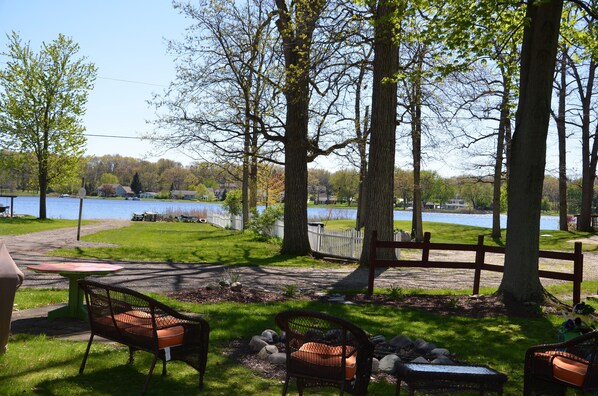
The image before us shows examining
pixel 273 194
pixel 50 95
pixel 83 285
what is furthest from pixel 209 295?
pixel 273 194

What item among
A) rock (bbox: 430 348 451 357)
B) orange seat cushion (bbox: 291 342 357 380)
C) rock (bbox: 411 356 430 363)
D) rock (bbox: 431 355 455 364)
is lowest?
rock (bbox: 430 348 451 357)

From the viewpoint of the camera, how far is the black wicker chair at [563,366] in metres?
4.92

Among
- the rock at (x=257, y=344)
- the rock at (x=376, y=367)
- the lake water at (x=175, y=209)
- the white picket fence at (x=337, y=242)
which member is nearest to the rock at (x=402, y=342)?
the rock at (x=376, y=367)

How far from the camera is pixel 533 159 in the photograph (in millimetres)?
10977

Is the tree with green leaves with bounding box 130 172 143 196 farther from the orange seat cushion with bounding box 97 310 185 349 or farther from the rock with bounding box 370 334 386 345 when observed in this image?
the orange seat cushion with bounding box 97 310 185 349

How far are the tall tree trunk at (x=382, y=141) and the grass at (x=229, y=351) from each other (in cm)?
A: 740

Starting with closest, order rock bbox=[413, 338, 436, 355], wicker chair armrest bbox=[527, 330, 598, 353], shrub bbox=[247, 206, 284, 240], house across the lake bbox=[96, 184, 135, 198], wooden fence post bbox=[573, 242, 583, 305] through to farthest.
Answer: wicker chair armrest bbox=[527, 330, 598, 353] → rock bbox=[413, 338, 436, 355] → wooden fence post bbox=[573, 242, 583, 305] → shrub bbox=[247, 206, 284, 240] → house across the lake bbox=[96, 184, 135, 198]

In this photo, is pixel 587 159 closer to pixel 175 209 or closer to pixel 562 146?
pixel 562 146

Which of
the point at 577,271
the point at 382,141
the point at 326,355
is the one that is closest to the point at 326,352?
the point at 326,355

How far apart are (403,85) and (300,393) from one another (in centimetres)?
1498

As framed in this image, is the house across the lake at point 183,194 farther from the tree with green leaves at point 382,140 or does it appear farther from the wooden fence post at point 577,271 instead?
the wooden fence post at point 577,271

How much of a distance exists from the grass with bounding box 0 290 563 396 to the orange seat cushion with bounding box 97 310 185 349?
462 millimetres

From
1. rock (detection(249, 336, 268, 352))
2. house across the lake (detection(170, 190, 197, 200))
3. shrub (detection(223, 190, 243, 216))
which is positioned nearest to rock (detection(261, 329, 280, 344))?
rock (detection(249, 336, 268, 352))

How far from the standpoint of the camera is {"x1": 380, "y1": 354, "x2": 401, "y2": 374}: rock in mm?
6379
